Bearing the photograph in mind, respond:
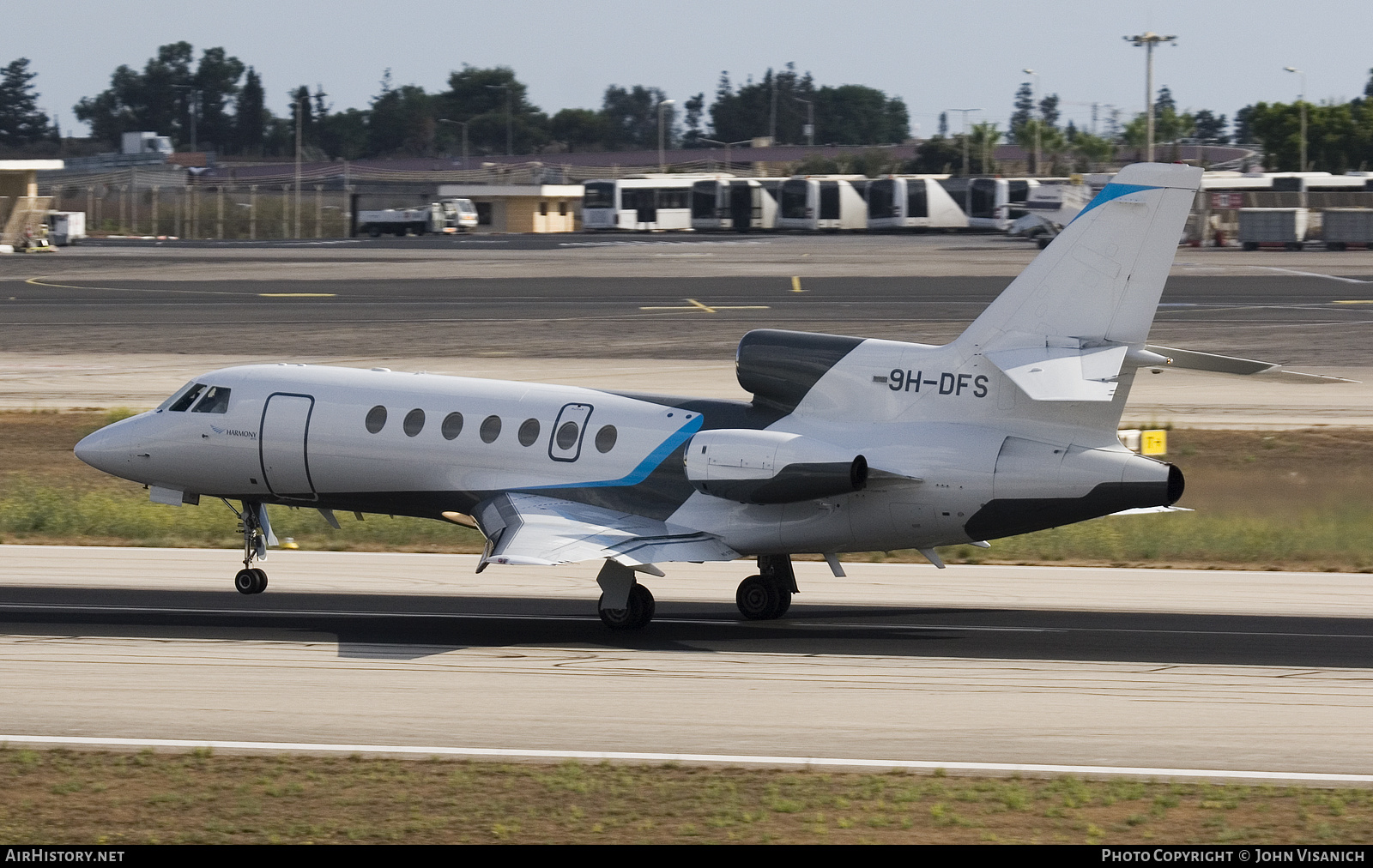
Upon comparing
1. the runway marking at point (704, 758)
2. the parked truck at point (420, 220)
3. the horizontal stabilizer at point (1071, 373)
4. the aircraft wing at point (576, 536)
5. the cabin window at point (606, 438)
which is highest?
the parked truck at point (420, 220)

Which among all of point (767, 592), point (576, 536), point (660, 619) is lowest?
point (660, 619)

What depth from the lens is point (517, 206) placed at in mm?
148250

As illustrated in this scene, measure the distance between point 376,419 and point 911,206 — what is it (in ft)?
354

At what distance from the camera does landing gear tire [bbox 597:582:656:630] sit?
20875mm

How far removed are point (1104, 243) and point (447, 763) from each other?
9673 millimetres

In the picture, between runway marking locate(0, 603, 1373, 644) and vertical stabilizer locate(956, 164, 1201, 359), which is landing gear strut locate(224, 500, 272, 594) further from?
vertical stabilizer locate(956, 164, 1201, 359)

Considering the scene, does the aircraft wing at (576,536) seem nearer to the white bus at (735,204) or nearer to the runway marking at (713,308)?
the runway marking at (713,308)

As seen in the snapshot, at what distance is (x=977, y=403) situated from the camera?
1980 cm

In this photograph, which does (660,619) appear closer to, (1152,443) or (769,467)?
(769,467)

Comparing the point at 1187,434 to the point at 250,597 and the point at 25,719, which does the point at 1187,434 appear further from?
the point at 25,719

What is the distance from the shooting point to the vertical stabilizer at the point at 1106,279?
1875 cm

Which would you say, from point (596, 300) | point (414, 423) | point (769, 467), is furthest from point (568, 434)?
point (596, 300)

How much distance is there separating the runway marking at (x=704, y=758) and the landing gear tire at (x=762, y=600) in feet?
23.1

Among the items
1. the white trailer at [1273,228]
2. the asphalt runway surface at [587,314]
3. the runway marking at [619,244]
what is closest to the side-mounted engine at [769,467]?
the asphalt runway surface at [587,314]
